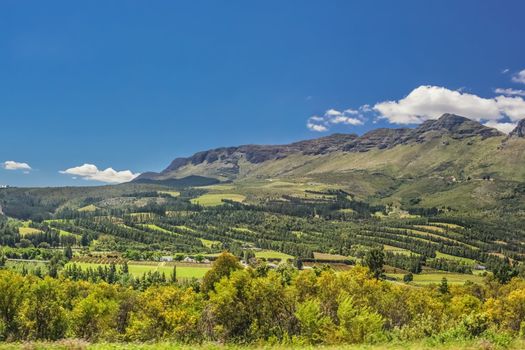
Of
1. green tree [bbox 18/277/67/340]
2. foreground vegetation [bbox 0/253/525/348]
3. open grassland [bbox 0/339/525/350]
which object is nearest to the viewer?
open grassland [bbox 0/339/525/350]

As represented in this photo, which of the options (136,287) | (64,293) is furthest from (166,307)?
(136,287)

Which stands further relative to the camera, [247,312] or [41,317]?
[41,317]

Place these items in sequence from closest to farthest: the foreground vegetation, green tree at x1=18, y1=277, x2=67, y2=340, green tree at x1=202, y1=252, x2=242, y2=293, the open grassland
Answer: the open grassland → the foreground vegetation → green tree at x1=18, y1=277, x2=67, y2=340 → green tree at x1=202, y1=252, x2=242, y2=293

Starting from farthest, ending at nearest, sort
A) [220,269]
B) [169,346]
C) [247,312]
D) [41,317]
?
[220,269] < [41,317] < [247,312] < [169,346]

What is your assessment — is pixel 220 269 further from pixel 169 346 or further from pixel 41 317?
pixel 169 346

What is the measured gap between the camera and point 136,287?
160750mm

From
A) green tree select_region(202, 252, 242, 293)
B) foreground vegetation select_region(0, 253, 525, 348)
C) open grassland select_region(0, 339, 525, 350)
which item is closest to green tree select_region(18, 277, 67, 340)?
foreground vegetation select_region(0, 253, 525, 348)

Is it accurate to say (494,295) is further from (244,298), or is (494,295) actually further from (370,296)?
(244,298)

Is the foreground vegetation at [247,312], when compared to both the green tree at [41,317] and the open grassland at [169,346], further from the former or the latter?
the open grassland at [169,346]

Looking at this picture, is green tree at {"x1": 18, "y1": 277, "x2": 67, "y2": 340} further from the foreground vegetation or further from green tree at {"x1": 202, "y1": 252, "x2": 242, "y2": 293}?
green tree at {"x1": 202, "y1": 252, "x2": 242, "y2": 293}

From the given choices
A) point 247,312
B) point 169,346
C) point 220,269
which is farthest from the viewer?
point 220,269

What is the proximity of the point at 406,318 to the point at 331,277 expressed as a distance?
17.5 metres

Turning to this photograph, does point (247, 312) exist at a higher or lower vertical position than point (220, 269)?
lower

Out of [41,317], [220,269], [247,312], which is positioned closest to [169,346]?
[247,312]
